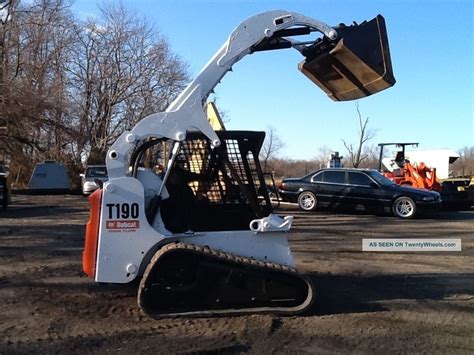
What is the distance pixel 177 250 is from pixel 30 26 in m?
38.8

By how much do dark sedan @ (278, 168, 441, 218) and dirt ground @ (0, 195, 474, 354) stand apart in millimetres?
6251

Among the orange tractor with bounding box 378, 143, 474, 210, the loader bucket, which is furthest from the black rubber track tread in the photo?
the orange tractor with bounding box 378, 143, 474, 210

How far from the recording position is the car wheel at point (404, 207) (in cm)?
1639

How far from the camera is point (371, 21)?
6.43 m

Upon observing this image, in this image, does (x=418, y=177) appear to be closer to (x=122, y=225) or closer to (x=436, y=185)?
(x=436, y=185)

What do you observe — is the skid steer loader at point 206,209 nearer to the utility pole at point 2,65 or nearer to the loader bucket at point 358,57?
the loader bucket at point 358,57

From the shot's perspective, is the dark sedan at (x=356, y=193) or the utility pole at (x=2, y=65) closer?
the dark sedan at (x=356, y=193)

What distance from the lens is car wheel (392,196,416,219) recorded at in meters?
16.4

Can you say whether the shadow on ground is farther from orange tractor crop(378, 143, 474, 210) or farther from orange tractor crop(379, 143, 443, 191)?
orange tractor crop(379, 143, 443, 191)

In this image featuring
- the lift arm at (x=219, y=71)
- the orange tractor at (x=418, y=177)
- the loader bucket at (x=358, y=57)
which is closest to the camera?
the lift arm at (x=219, y=71)

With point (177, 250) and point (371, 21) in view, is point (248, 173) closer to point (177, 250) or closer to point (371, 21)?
point (177, 250)

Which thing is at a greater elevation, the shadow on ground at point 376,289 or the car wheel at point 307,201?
the car wheel at point 307,201

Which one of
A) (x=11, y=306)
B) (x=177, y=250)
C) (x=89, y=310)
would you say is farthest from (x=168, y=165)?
(x=11, y=306)

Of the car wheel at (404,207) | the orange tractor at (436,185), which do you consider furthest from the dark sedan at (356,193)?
the orange tractor at (436,185)
